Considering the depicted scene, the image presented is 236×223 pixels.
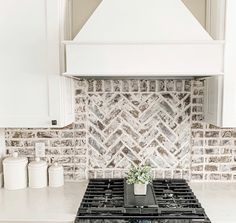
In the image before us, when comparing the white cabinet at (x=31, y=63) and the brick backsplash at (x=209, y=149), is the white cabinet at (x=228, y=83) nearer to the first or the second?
the brick backsplash at (x=209, y=149)

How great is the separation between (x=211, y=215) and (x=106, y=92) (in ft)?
3.51

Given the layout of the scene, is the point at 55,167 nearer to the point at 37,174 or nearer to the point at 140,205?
the point at 37,174

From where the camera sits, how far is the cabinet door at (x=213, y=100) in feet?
6.02

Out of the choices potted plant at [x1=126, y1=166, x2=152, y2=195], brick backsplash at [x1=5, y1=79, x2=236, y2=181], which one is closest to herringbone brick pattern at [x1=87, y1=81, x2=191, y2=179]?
brick backsplash at [x1=5, y1=79, x2=236, y2=181]

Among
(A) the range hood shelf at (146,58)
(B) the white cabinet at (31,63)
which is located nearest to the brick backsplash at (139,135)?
Result: (B) the white cabinet at (31,63)

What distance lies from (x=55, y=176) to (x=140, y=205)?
0.72 m

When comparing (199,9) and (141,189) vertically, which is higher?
(199,9)

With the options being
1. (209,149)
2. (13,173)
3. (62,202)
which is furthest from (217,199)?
(13,173)

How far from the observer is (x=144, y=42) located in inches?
64.2

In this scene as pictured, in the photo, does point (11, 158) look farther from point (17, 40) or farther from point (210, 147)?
point (210, 147)

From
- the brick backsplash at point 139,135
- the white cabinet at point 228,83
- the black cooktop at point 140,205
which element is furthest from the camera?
the brick backsplash at point 139,135

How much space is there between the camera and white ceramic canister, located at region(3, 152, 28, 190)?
207cm

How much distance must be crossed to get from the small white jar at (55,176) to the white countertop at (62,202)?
0.15ft

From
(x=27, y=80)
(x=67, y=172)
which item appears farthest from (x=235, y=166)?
(x=27, y=80)
